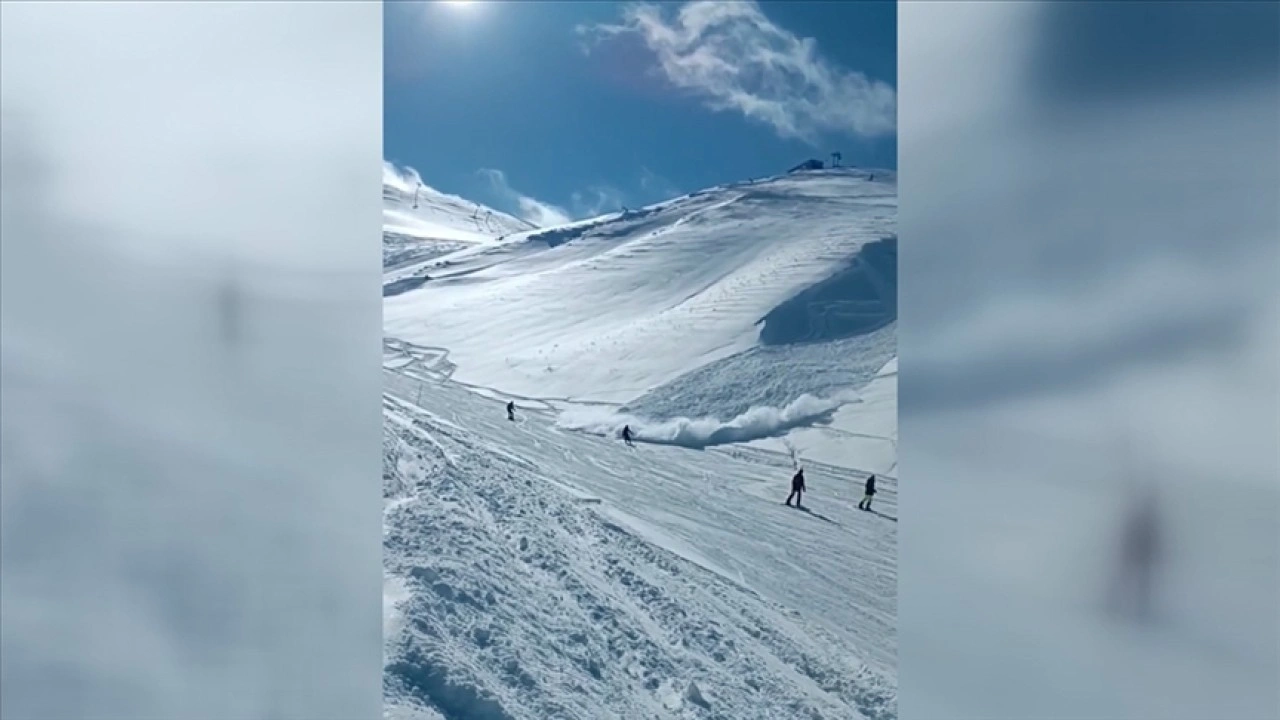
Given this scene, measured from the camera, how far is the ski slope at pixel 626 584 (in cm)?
186

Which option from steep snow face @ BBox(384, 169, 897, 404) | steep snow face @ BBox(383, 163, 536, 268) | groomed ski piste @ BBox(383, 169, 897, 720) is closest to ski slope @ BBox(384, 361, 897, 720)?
groomed ski piste @ BBox(383, 169, 897, 720)

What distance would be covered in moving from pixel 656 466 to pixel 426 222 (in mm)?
758

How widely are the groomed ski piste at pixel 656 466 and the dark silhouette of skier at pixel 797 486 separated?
0.05 feet

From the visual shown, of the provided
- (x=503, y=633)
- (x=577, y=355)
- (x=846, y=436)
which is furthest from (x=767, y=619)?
(x=577, y=355)

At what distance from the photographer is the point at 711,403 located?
189 cm

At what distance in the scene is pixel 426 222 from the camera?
1.93m

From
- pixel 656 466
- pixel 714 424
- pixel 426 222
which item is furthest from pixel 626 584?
pixel 426 222
